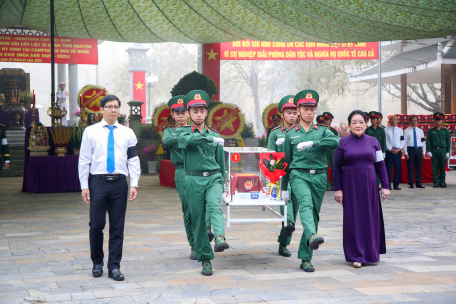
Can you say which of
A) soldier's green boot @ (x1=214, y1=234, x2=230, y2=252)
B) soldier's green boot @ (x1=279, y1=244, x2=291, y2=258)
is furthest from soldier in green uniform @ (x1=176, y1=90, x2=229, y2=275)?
soldier's green boot @ (x1=279, y1=244, x2=291, y2=258)

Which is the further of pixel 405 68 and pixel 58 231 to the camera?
pixel 405 68

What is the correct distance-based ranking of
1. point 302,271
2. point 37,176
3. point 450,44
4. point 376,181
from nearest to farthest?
point 302,271 → point 376,181 → point 37,176 → point 450,44

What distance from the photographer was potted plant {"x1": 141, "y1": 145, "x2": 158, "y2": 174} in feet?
55.1

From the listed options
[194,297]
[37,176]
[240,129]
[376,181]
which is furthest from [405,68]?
[194,297]

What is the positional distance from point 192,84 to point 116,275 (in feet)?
35.7

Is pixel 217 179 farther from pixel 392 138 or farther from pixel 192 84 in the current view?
pixel 192 84

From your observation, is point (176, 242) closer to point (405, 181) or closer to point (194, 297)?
point (194, 297)

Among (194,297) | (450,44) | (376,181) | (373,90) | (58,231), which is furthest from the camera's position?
(373,90)

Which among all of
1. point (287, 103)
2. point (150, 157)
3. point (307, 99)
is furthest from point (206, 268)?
point (150, 157)

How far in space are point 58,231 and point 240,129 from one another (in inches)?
248

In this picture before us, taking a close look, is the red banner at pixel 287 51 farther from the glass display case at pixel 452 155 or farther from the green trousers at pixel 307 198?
the green trousers at pixel 307 198

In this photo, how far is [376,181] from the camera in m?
5.12

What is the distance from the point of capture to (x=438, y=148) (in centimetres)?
1223

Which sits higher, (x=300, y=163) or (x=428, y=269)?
(x=300, y=163)
